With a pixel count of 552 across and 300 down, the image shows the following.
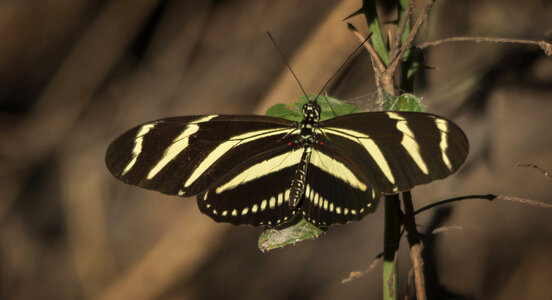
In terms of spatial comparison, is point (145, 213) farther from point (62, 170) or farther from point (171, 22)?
point (171, 22)

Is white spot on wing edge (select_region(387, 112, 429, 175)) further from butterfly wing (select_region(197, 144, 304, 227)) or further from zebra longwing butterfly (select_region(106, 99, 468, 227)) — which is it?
butterfly wing (select_region(197, 144, 304, 227))

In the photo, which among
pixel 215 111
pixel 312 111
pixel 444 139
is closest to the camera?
pixel 444 139

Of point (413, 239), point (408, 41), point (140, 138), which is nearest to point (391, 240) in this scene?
point (413, 239)

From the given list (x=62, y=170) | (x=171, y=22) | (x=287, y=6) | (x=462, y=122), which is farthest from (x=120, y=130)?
(x=462, y=122)

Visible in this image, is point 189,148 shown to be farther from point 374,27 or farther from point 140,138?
point 374,27

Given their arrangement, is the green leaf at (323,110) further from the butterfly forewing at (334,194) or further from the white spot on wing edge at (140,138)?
→ the white spot on wing edge at (140,138)

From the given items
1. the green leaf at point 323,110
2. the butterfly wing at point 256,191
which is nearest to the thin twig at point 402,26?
the green leaf at point 323,110

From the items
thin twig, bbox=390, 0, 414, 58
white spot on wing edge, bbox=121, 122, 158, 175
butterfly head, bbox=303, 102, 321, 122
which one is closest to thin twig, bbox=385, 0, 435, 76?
→ thin twig, bbox=390, 0, 414, 58
